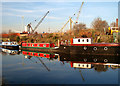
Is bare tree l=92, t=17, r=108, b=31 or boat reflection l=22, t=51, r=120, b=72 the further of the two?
bare tree l=92, t=17, r=108, b=31

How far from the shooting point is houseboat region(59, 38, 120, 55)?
3112 cm

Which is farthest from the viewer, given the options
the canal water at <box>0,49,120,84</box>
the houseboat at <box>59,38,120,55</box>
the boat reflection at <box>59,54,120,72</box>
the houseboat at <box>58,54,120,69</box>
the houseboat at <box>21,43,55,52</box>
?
the houseboat at <box>21,43,55,52</box>

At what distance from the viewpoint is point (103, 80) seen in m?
14.8

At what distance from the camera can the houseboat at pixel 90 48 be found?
102ft

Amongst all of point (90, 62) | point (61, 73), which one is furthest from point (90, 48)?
point (61, 73)

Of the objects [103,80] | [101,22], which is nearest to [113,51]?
[103,80]

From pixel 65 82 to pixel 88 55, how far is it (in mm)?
19411

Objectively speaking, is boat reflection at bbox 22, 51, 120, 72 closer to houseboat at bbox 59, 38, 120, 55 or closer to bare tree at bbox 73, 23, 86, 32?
houseboat at bbox 59, 38, 120, 55

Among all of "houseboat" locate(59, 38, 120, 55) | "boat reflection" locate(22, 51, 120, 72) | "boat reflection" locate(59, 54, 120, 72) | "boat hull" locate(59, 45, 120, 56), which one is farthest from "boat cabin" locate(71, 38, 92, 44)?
"boat reflection" locate(59, 54, 120, 72)

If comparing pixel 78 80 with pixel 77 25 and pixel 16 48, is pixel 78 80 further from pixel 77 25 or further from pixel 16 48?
pixel 77 25

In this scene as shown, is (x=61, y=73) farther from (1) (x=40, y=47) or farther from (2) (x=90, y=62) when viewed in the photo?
(1) (x=40, y=47)

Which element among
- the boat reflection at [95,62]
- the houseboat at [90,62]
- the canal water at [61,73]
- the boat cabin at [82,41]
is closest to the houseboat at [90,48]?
the boat cabin at [82,41]

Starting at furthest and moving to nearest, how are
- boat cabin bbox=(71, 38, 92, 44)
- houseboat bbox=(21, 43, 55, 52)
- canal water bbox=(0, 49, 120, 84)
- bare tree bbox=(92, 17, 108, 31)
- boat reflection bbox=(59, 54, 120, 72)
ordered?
bare tree bbox=(92, 17, 108, 31) → houseboat bbox=(21, 43, 55, 52) → boat cabin bbox=(71, 38, 92, 44) → boat reflection bbox=(59, 54, 120, 72) → canal water bbox=(0, 49, 120, 84)

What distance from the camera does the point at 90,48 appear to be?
32.9 meters
